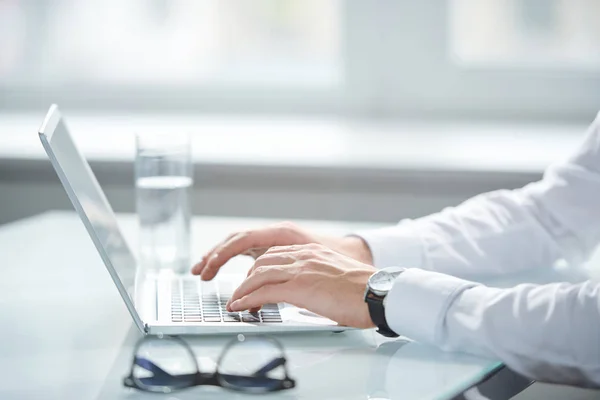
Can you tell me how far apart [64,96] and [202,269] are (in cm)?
156

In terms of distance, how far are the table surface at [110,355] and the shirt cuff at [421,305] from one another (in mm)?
19

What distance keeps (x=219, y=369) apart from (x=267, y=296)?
0.51ft

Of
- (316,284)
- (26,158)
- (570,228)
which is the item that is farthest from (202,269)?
(26,158)

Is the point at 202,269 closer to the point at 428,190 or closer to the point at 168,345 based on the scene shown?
the point at 168,345

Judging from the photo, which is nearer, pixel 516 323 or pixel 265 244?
pixel 516 323

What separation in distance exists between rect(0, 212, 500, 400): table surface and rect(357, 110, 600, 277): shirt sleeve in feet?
0.96

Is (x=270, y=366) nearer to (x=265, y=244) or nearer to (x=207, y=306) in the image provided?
(x=207, y=306)

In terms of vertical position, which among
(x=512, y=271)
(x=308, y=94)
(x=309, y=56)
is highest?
(x=309, y=56)

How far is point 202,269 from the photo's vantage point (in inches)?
48.8

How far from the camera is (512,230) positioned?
1372 mm

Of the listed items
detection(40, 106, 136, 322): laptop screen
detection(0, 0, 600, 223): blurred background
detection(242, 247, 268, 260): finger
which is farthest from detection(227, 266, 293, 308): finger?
detection(0, 0, 600, 223): blurred background

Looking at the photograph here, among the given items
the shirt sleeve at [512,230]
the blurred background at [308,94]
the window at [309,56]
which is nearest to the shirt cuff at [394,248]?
the shirt sleeve at [512,230]

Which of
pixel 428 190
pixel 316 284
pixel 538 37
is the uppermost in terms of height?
pixel 538 37

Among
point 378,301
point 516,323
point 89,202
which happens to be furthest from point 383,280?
point 89,202
